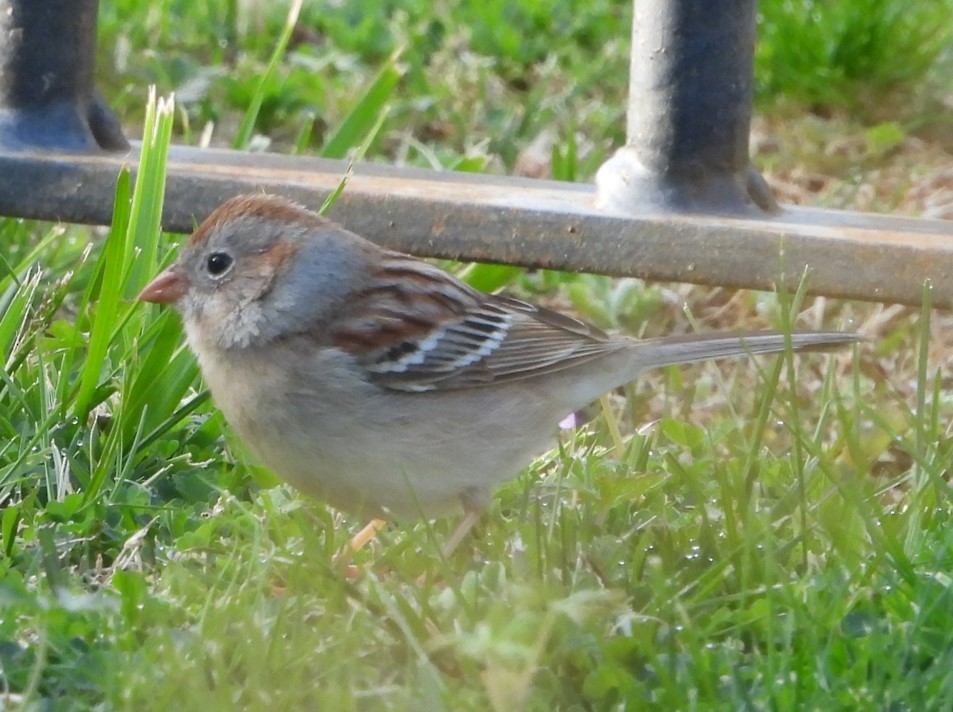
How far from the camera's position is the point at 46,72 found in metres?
3.80

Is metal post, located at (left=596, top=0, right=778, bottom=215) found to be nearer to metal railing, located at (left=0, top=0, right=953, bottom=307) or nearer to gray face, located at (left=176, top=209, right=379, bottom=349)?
metal railing, located at (left=0, top=0, right=953, bottom=307)

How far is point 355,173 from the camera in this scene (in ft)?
12.8

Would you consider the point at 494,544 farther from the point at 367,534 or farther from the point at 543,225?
the point at 543,225

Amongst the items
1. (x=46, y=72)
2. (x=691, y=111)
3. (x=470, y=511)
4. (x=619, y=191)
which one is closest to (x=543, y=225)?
(x=619, y=191)

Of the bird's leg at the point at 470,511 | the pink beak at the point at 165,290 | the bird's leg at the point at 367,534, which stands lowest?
the bird's leg at the point at 367,534

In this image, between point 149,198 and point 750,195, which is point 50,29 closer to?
point 149,198

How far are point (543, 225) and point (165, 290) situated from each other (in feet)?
3.18

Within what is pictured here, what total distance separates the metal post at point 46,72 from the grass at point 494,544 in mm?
287

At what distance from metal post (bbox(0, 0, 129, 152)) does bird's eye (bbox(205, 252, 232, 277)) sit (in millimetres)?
951

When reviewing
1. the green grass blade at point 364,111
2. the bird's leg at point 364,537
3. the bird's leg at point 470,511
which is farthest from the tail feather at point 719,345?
the green grass blade at point 364,111

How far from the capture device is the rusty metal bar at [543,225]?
3.45m

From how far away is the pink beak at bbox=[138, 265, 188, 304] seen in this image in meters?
3.09

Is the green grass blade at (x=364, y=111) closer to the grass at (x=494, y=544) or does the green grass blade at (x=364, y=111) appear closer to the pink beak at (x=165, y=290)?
the grass at (x=494, y=544)

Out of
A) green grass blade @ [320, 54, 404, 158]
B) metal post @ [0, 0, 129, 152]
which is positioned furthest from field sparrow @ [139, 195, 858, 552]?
green grass blade @ [320, 54, 404, 158]
